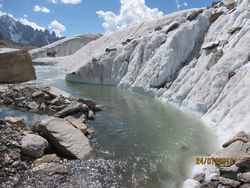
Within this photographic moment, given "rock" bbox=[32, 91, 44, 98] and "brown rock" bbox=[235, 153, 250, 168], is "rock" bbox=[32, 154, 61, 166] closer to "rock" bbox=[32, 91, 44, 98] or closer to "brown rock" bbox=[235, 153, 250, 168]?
"brown rock" bbox=[235, 153, 250, 168]

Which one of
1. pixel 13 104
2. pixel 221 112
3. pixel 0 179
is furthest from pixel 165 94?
pixel 0 179

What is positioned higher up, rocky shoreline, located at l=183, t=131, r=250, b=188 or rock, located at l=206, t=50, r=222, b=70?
rock, located at l=206, t=50, r=222, b=70

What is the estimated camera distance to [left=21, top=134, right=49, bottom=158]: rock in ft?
21.5

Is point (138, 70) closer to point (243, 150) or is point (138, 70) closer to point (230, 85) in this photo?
point (230, 85)

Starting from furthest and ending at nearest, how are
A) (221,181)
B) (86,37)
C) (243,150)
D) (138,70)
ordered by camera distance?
(86,37) → (138,70) → (243,150) → (221,181)

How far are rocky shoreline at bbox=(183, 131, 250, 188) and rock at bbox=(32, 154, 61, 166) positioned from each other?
4.29m

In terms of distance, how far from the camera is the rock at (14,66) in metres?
17.3

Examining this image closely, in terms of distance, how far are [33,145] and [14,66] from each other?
46.3 ft

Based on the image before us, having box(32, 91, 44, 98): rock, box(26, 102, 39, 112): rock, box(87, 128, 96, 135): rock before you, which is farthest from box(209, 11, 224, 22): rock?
box(26, 102, 39, 112): rock

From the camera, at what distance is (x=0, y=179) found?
5.39 meters

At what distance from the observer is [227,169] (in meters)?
5.34

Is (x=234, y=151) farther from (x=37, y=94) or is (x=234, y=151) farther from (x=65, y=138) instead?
(x=37, y=94)

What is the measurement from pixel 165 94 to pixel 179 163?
912cm

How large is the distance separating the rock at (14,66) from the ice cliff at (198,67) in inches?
282
